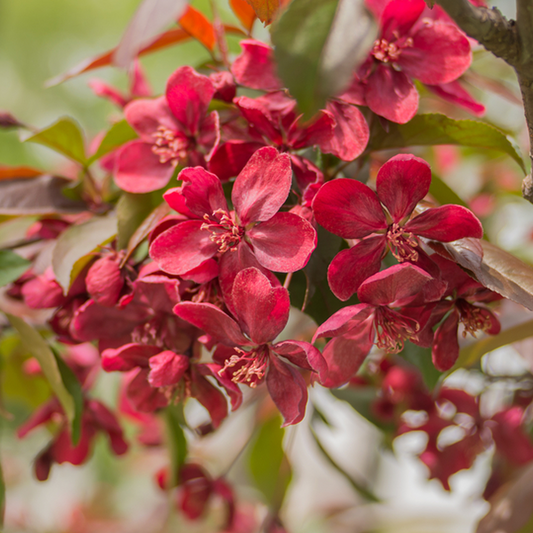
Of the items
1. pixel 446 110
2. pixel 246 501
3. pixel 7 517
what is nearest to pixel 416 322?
pixel 446 110

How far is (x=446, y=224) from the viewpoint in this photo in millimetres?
399

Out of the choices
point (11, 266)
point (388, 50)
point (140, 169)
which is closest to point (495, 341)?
point (388, 50)

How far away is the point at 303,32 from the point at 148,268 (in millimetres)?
245

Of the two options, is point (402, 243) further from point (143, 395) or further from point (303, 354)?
point (143, 395)

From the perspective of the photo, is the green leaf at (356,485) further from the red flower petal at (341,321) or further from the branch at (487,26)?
the branch at (487,26)

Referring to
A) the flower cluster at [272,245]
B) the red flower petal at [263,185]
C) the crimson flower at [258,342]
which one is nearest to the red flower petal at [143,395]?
the flower cluster at [272,245]

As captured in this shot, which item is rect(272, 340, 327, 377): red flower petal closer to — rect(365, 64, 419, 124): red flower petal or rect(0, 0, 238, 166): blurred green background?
rect(365, 64, 419, 124): red flower petal

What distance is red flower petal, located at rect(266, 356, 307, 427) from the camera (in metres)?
0.42

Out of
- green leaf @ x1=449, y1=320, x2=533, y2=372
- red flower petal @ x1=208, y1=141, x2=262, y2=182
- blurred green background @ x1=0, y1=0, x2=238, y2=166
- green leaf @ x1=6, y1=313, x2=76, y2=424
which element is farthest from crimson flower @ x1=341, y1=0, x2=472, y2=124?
blurred green background @ x1=0, y1=0, x2=238, y2=166

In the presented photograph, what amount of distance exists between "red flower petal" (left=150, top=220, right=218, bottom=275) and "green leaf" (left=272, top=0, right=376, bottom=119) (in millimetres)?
160

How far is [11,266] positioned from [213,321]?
11.7 inches

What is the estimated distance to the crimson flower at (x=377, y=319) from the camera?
1.22 ft

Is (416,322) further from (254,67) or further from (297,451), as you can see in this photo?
(297,451)

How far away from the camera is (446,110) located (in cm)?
120
